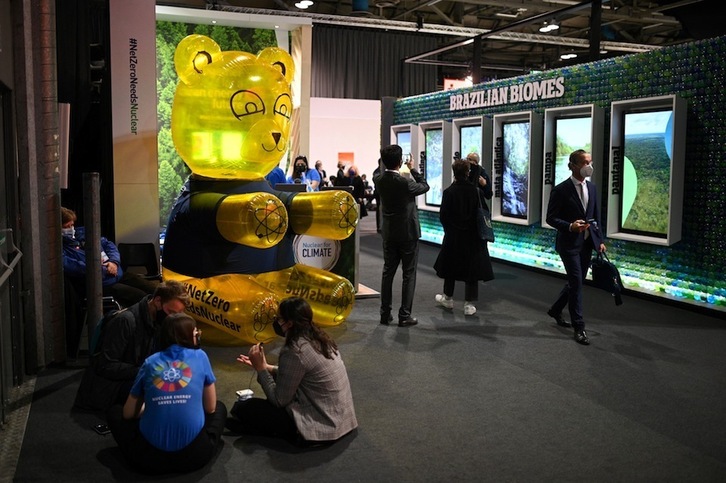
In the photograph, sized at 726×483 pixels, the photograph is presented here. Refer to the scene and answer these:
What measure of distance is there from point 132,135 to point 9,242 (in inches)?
114

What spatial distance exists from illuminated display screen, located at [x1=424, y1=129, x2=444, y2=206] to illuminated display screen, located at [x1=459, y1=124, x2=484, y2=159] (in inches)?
19.1

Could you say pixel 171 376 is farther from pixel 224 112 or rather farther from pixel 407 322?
pixel 407 322

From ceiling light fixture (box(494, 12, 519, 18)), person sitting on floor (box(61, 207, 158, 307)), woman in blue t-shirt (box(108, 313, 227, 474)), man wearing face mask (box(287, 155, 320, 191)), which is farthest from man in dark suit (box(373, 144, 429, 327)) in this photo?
ceiling light fixture (box(494, 12, 519, 18))

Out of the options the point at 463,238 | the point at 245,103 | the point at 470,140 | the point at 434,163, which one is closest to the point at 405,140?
the point at 434,163

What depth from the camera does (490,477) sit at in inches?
139

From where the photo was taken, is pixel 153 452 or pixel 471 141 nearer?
pixel 153 452

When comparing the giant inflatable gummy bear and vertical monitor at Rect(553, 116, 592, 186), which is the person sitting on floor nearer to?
the giant inflatable gummy bear

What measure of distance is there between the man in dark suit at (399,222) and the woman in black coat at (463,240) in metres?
0.45

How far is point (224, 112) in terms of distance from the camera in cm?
575

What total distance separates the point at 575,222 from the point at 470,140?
5.44 meters

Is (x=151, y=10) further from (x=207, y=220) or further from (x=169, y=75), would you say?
(x=169, y=75)

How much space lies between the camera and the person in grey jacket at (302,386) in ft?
12.5

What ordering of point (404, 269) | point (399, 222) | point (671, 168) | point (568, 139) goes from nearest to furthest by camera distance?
1. point (399, 222)
2. point (404, 269)
3. point (671, 168)
4. point (568, 139)

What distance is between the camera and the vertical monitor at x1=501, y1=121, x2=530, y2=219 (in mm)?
9820
